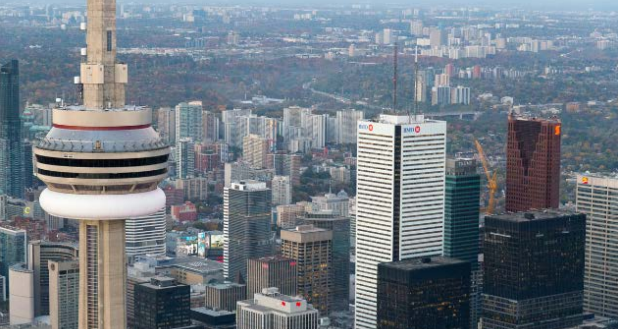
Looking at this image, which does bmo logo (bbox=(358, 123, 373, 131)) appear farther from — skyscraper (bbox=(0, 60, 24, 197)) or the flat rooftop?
skyscraper (bbox=(0, 60, 24, 197))

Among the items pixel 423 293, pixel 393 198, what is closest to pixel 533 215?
pixel 393 198

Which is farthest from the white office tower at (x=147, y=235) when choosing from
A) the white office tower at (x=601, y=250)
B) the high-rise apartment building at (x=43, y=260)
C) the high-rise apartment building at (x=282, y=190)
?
the white office tower at (x=601, y=250)

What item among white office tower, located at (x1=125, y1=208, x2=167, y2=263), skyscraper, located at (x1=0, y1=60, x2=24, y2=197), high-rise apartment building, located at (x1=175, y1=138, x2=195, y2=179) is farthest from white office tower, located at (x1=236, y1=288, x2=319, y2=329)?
high-rise apartment building, located at (x1=175, y1=138, x2=195, y2=179)

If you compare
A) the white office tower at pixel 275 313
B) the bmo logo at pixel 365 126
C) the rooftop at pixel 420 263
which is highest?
the bmo logo at pixel 365 126

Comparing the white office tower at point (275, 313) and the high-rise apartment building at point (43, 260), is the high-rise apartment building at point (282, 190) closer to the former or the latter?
the high-rise apartment building at point (43, 260)

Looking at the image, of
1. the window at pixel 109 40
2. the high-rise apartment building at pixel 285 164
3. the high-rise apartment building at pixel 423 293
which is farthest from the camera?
the high-rise apartment building at pixel 285 164

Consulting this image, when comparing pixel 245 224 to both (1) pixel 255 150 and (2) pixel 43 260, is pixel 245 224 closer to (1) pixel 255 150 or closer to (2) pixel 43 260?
(2) pixel 43 260

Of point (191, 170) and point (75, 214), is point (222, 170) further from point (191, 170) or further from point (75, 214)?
point (75, 214)
